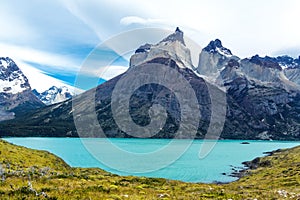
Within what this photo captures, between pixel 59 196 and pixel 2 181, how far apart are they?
7.78 meters

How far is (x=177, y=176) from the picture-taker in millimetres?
131750

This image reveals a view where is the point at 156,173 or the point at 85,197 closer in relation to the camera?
the point at 85,197

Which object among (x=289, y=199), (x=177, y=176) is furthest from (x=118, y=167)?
(x=289, y=199)

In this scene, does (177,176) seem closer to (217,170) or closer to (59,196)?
(217,170)

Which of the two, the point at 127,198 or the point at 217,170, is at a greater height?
the point at 127,198

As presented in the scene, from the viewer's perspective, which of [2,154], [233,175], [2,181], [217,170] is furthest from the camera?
[217,170]

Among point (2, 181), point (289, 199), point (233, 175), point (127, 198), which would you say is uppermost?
point (2, 181)

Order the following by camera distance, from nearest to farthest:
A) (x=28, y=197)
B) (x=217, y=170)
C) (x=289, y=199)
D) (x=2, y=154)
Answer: (x=28, y=197) → (x=289, y=199) → (x=2, y=154) → (x=217, y=170)

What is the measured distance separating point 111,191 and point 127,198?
16.7 feet

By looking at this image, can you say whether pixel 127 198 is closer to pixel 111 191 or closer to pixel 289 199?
pixel 111 191

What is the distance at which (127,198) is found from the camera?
24.4m

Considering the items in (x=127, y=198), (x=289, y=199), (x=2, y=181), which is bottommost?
(x=289, y=199)

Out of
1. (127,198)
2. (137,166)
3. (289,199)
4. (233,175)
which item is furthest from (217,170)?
(127,198)

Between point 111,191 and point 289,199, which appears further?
point 289,199
